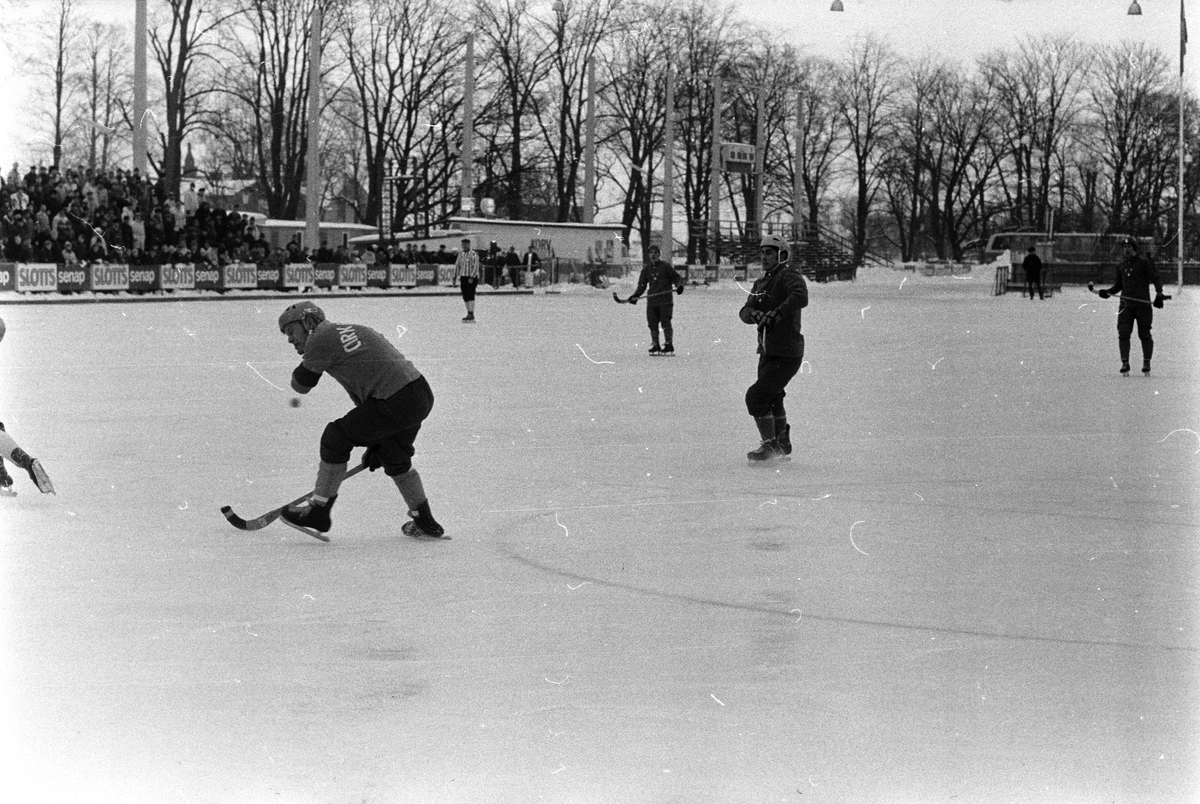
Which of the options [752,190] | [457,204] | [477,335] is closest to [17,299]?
[477,335]

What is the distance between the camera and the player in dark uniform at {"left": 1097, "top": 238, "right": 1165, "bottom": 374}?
17547 millimetres

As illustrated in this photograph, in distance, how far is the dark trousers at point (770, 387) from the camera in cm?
1110

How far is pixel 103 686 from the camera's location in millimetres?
5156

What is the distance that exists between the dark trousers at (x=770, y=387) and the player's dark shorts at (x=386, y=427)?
3681mm

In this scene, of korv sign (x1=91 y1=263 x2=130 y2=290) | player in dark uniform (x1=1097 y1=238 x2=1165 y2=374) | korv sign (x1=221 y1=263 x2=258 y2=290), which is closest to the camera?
player in dark uniform (x1=1097 y1=238 x2=1165 y2=374)

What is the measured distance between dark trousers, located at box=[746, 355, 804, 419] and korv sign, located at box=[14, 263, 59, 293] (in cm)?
2619

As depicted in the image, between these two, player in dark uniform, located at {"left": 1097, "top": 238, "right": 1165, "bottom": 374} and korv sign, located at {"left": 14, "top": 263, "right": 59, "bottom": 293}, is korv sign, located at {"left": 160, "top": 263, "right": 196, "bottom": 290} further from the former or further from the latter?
player in dark uniform, located at {"left": 1097, "top": 238, "right": 1165, "bottom": 374}

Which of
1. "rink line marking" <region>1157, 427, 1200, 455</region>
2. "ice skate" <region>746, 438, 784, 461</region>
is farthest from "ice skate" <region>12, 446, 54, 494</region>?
"rink line marking" <region>1157, 427, 1200, 455</region>

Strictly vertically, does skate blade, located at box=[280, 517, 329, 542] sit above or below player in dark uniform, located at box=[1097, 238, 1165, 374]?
below

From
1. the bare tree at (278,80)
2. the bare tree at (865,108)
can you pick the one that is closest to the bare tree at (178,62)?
the bare tree at (278,80)

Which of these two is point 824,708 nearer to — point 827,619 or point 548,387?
point 827,619

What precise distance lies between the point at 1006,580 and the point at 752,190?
73878mm

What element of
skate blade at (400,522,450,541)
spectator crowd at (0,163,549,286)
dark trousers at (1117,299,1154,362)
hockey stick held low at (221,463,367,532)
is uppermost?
spectator crowd at (0,163,549,286)

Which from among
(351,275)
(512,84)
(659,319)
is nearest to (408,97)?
(512,84)
